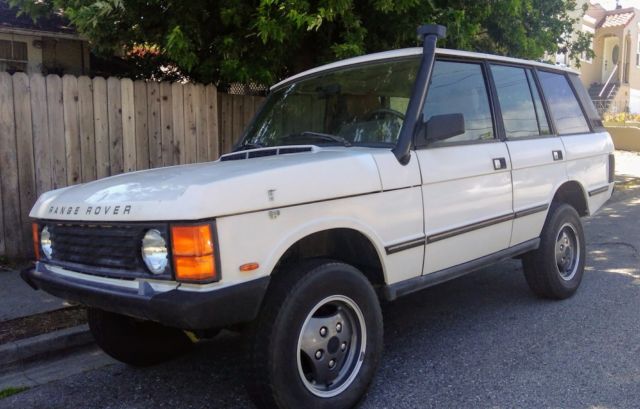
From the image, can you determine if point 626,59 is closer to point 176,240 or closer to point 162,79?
point 162,79

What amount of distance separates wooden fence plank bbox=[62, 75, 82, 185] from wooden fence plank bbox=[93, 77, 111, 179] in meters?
0.19

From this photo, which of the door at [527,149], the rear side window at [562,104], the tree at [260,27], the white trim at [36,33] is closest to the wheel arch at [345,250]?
the door at [527,149]

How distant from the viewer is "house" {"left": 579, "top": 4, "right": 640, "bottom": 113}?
30464 mm

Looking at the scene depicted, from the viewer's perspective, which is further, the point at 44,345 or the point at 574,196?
the point at 574,196

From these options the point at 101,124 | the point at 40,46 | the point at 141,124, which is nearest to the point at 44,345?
the point at 101,124

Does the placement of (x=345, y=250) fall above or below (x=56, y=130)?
below

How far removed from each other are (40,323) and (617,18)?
33790 millimetres

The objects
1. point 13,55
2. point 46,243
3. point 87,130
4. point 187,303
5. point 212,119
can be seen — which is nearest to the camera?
point 187,303

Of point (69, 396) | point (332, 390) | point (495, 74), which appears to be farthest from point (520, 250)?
point (69, 396)

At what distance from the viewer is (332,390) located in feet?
10.7

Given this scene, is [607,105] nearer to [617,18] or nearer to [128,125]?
[617,18]

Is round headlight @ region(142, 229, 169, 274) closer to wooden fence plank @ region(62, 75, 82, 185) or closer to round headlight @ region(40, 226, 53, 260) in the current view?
round headlight @ region(40, 226, 53, 260)

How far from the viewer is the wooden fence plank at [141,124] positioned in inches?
268

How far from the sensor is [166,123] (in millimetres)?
7078
